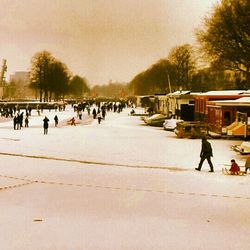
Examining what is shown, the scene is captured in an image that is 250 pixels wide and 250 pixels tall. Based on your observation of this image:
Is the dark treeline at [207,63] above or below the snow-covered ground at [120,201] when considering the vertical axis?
above

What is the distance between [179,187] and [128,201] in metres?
2.87

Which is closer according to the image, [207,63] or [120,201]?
[120,201]

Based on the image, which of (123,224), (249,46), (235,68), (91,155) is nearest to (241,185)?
(123,224)

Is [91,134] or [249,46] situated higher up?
[249,46]

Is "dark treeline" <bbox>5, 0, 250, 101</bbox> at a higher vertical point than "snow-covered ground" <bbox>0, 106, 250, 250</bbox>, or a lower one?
higher

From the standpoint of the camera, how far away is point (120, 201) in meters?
15.2

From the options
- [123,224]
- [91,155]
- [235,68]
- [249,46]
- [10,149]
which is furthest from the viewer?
[235,68]

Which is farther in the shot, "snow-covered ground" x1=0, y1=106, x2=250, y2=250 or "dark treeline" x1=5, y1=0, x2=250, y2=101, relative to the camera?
"dark treeline" x1=5, y1=0, x2=250, y2=101

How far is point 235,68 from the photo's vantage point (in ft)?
163

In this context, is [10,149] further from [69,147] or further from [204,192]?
[204,192]

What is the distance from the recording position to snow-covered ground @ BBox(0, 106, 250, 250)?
36.7ft

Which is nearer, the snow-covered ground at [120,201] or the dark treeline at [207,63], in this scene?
the snow-covered ground at [120,201]

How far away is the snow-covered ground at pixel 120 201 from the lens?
36.7 feet

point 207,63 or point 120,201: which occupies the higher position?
point 207,63
